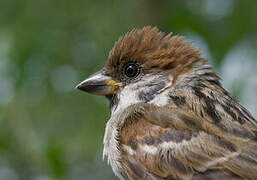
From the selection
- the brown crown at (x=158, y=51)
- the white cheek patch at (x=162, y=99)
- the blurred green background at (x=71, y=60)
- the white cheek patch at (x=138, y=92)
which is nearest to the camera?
the white cheek patch at (x=162, y=99)

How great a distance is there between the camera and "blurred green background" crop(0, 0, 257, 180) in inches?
246

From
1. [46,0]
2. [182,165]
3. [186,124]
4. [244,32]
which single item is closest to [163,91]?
[186,124]

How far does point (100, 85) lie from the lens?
593cm

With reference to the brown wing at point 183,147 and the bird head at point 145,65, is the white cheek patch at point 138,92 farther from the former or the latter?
the brown wing at point 183,147

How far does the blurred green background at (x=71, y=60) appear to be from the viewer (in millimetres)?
6250

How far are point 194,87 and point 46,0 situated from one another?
209 centimetres

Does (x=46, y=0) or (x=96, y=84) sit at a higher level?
(x=46, y=0)

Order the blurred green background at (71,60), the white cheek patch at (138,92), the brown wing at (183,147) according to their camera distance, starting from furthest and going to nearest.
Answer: the blurred green background at (71,60) < the white cheek patch at (138,92) < the brown wing at (183,147)

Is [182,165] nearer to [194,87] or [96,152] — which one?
[194,87]

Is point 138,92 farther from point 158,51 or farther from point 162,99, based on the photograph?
point 158,51

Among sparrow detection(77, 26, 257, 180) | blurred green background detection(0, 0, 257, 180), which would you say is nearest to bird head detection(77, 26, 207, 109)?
sparrow detection(77, 26, 257, 180)

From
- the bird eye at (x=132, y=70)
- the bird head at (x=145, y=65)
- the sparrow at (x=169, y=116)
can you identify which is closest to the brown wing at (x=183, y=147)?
the sparrow at (x=169, y=116)

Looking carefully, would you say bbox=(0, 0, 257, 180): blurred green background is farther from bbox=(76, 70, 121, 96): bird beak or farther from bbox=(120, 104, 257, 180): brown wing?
bbox=(120, 104, 257, 180): brown wing

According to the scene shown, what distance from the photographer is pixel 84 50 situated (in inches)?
278
